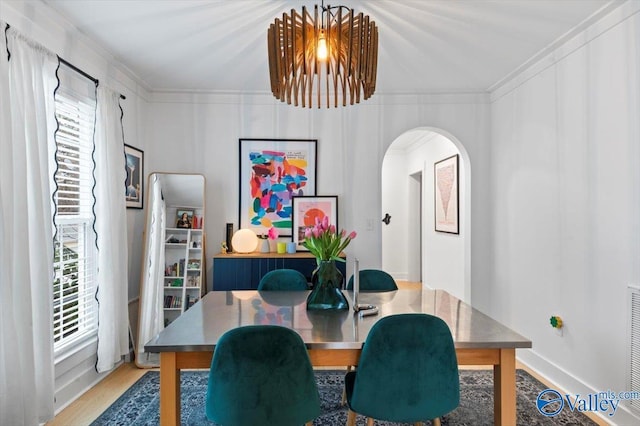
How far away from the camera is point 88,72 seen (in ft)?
9.07

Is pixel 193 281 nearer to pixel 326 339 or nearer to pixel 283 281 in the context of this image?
pixel 283 281

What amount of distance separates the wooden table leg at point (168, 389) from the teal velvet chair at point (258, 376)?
0.26 m

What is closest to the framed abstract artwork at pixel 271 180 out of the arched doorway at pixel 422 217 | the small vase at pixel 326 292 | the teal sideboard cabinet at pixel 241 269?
the teal sideboard cabinet at pixel 241 269

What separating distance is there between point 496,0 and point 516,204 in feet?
6.06

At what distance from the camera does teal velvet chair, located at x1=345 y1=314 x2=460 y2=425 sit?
1.45 m

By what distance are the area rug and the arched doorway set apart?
1.26 m

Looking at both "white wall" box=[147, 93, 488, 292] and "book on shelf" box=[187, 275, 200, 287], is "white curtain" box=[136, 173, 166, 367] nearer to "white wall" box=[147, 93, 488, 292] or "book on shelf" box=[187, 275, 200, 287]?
"book on shelf" box=[187, 275, 200, 287]

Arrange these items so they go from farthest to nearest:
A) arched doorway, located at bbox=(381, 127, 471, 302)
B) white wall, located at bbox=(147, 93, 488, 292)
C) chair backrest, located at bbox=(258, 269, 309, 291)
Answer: arched doorway, located at bbox=(381, 127, 471, 302) < white wall, located at bbox=(147, 93, 488, 292) < chair backrest, located at bbox=(258, 269, 309, 291)

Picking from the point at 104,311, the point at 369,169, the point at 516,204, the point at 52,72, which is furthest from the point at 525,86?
the point at 104,311

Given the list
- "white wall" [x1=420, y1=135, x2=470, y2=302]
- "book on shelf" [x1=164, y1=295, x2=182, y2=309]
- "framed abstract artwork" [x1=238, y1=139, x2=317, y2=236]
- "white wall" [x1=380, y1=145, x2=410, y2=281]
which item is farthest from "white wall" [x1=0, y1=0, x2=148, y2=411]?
"white wall" [x1=380, y1=145, x2=410, y2=281]

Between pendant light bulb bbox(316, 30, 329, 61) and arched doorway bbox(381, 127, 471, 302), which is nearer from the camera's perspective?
pendant light bulb bbox(316, 30, 329, 61)

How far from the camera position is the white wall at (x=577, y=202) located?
219 cm

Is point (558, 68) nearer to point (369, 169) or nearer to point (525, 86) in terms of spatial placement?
point (525, 86)

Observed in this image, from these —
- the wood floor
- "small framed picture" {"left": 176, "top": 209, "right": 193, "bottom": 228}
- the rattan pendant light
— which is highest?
the rattan pendant light
